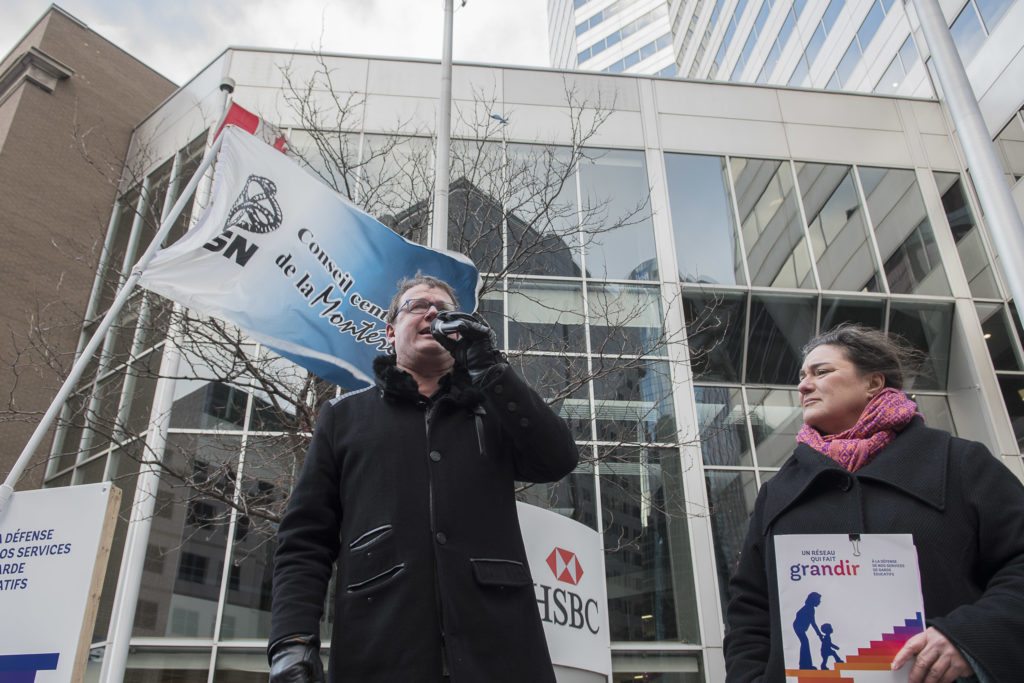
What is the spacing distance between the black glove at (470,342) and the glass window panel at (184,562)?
8.96m

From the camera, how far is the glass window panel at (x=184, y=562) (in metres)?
10.8

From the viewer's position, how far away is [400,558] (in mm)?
2176

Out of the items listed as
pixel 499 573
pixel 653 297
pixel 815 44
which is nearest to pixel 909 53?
pixel 815 44

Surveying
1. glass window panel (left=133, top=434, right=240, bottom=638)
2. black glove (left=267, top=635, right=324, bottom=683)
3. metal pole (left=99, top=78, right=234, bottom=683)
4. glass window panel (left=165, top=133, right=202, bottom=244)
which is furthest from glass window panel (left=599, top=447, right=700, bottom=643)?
black glove (left=267, top=635, right=324, bottom=683)

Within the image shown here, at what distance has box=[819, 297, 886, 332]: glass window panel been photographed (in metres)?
14.5

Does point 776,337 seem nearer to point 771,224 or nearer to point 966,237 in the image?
point 771,224

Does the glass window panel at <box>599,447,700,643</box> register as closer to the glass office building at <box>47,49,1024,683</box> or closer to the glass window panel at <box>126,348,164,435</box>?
the glass office building at <box>47,49,1024,683</box>

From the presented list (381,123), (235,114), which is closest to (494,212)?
(235,114)

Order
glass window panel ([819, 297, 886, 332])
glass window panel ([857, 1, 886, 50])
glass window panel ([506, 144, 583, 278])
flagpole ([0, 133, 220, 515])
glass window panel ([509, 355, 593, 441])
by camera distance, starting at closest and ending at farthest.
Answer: flagpole ([0, 133, 220, 515]) < glass window panel ([509, 355, 593, 441]) < glass window panel ([506, 144, 583, 278]) < glass window panel ([819, 297, 886, 332]) < glass window panel ([857, 1, 886, 50])

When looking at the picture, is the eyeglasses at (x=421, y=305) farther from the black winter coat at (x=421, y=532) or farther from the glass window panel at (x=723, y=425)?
the glass window panel at (x=723, y=425)

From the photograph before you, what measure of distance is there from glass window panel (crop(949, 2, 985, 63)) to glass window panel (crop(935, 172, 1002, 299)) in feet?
9.69

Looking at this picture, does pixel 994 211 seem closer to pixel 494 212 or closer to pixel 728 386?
pixel 494 212

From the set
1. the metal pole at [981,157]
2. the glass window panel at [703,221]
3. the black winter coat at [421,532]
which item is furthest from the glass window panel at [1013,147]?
the black winter coat at [421,532]

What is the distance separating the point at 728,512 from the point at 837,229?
6.19 metres
